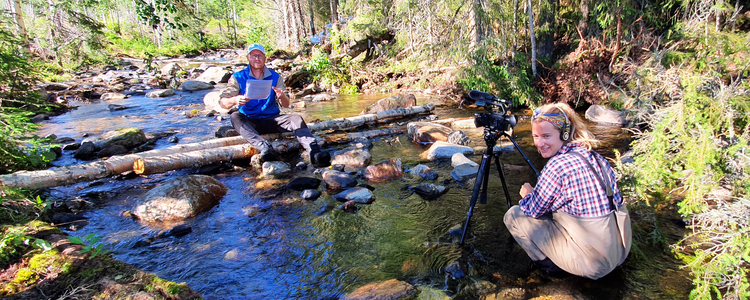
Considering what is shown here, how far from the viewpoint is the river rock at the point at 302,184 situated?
5.24 metres

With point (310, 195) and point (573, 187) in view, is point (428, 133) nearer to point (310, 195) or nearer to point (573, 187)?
point (310, 195)

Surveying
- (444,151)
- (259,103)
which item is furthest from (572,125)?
(259,103)

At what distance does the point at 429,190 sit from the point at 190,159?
395 cm

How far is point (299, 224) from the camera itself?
13.7 ft

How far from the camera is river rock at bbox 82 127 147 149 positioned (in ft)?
23.9

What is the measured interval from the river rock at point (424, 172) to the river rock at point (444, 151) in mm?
685

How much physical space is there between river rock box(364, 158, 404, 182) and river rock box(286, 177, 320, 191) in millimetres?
797

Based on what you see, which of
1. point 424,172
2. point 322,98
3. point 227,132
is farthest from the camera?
point 322,98

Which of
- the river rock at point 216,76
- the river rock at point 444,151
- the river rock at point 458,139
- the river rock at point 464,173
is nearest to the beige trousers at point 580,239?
the river rock at point 464,173

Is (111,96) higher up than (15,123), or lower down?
higher up

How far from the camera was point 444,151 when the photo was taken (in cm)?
648

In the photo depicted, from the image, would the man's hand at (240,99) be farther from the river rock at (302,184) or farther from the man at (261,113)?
the river rock at (302,184)

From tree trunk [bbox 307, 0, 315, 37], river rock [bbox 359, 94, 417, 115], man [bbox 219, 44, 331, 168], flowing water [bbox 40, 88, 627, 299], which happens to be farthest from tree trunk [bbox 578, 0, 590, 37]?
tree trunk [bbox 307, 0, 315, 37]

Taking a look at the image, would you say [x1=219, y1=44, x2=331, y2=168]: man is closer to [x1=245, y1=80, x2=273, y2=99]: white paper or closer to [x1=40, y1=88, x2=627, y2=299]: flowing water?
[x1=245, y1=80, x2=273, y2=99]: white paper
